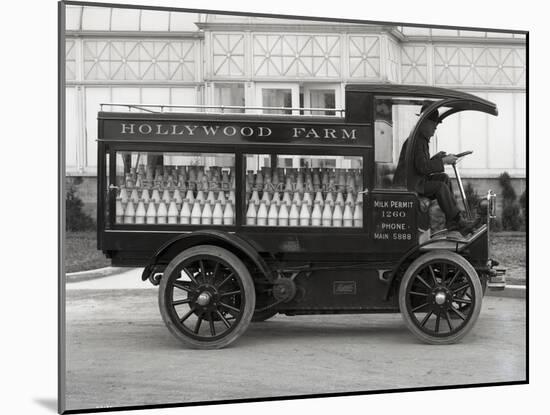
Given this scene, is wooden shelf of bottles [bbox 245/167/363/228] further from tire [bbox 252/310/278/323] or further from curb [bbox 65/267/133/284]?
curb [bbox 65/267/133/284]

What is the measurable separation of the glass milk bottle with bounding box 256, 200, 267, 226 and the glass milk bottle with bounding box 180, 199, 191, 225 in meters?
0.47

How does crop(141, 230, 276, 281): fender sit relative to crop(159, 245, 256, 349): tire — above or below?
above

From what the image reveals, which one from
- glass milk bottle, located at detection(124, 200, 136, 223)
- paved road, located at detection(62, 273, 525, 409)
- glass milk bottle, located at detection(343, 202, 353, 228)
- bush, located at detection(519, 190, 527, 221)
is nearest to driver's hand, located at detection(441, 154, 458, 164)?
bush, located at detection(519, 190, 527, 221)

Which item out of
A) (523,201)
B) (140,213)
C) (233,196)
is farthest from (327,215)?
(523,201)

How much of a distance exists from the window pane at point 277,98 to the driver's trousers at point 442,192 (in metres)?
1.14

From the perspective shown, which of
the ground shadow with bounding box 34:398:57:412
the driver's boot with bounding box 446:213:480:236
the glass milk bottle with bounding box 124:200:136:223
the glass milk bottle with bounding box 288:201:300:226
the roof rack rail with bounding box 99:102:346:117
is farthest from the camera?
the driver's boot with bounding box 446:213:480:236

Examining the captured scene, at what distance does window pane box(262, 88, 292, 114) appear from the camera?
707cm

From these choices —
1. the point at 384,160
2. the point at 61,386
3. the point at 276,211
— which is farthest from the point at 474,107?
the point at 61,386

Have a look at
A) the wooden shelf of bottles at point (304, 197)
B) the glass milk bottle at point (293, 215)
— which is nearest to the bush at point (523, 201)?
the wooden shelf of bottles at point (304, 197)

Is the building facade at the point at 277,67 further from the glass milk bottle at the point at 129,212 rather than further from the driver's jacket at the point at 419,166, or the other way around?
the glass milk bottle at the point at 129,212

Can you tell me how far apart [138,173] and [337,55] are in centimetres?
162

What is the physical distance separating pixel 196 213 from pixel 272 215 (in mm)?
525

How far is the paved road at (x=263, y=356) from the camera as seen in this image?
6.68m

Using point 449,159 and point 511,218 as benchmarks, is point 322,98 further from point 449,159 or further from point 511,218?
point 511,218
